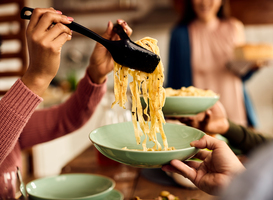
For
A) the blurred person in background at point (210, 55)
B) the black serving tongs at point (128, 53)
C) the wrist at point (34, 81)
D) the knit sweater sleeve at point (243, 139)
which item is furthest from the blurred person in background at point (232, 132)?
the blurred person in background at point (210, 55)

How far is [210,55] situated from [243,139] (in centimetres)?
139

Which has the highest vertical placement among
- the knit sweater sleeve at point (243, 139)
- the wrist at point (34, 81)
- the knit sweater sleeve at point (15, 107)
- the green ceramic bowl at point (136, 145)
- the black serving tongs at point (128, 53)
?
the black serving tongs at point (128, 53)

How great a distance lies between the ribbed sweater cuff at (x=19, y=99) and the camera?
2.23ft

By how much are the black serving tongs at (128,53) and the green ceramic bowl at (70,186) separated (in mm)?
378

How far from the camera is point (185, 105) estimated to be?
891 mm

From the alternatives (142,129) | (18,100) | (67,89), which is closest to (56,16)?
(18,100)

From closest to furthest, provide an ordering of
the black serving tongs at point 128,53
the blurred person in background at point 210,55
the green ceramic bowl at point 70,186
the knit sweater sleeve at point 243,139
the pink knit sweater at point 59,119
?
the black serving tongs at point 128,53
the green ceramic bowl at point 70,186
the pink knit sweater at point 59,119
the knit sweater sleeve at point 243,139
the blurred person in background at point 210,55

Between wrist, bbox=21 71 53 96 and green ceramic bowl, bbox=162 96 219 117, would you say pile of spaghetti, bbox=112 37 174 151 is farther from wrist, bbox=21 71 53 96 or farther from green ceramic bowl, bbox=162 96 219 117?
wrist, bbox=21 71 53 96

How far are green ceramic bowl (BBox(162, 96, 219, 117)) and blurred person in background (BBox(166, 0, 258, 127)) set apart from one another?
1329 millimetres

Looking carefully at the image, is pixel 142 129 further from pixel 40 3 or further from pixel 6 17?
pixel 40 3

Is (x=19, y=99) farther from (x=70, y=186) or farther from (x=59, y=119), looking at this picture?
(x=59, y=119)

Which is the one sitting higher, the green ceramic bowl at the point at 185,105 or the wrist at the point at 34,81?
the wrist at the point at 34,81

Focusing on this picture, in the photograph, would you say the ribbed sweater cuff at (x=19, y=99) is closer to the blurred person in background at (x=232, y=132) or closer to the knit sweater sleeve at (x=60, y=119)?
the knit sweater sleeve at (x=60, y=119)

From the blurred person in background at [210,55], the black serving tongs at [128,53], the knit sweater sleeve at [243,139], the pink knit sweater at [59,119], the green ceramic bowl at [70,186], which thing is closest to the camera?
the black serving tongs at [128,53]
